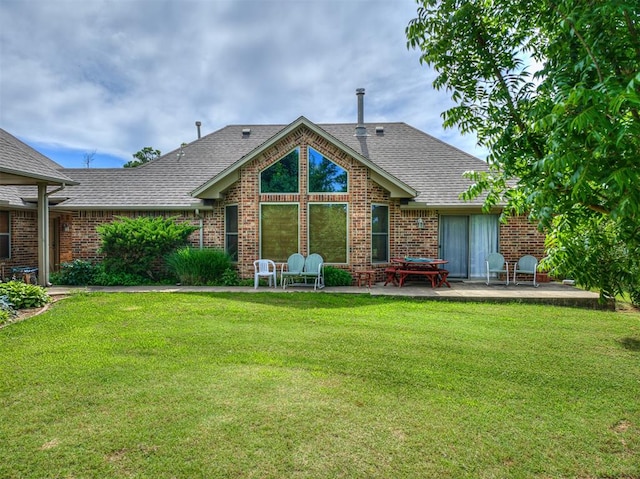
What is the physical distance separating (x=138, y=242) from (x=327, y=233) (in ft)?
19.9

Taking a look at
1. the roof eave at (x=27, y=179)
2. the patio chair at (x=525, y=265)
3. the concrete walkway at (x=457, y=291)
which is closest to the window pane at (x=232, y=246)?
the concrete walkway at (x=457, y=291)

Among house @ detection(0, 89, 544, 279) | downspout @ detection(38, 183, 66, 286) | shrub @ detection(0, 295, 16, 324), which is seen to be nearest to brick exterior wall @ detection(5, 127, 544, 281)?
house @ detection(0, 89, 544, 279)

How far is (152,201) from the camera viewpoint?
1313 centimetres

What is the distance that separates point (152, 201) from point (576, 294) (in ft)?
44.4

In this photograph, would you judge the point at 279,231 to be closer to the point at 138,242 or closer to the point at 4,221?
the point at 138,242

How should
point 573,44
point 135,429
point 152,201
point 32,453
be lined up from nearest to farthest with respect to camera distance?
point 573,44 < point 32,453 < point 135,429 < point 152,201

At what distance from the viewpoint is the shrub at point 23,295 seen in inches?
309

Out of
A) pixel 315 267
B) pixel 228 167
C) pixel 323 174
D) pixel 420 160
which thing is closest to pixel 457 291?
pixel 315 267

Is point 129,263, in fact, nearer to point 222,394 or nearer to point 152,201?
point 152,201

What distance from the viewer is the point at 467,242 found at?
12758 mm

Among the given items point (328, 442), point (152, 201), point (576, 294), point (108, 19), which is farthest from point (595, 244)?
point (152, 201)

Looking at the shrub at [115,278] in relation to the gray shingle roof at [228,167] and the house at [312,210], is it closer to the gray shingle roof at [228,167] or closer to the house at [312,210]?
the house at [312,210]

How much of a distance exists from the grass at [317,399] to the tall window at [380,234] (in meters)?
5.34

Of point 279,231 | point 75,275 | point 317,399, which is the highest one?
point 279,231
